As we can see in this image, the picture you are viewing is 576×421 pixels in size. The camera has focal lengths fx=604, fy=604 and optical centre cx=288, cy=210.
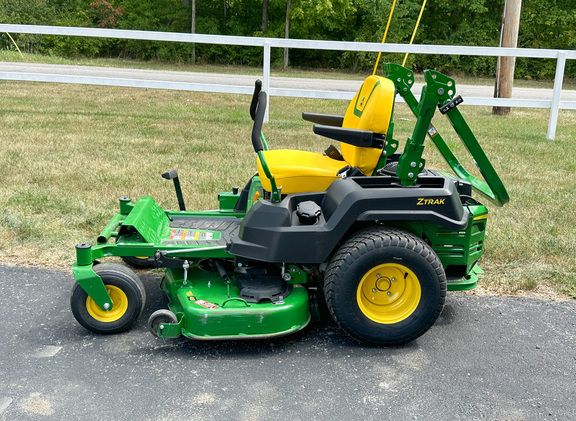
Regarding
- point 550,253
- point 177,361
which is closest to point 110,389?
point 177,361

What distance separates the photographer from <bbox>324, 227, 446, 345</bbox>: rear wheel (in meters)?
3.05

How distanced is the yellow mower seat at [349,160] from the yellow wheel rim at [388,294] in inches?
25.4

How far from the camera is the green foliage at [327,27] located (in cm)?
2461

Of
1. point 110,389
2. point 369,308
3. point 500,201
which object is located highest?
point 500,201

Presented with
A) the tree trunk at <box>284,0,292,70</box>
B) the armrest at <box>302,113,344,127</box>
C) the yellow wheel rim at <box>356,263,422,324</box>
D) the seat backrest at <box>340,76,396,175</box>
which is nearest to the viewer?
the yellow wheel rim at <box>356,263,422,324</box>

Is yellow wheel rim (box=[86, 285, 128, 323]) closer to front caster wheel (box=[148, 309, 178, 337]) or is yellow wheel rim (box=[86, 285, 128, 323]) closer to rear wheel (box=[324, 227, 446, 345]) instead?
front caster wheel (box=[148, 309, 178, 337])

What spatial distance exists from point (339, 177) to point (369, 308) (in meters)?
0.78

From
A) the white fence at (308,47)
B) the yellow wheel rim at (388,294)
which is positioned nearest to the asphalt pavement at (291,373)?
the yellow wheel rim at (388,294)

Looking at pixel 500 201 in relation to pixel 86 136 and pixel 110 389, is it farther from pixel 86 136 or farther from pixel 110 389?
pixel 86 136

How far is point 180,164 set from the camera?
679 centimetres

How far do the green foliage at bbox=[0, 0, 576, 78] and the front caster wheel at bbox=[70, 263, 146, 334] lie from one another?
2171 cm

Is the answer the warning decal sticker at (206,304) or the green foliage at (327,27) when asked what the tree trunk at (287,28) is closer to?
the green foliage at (327,27)

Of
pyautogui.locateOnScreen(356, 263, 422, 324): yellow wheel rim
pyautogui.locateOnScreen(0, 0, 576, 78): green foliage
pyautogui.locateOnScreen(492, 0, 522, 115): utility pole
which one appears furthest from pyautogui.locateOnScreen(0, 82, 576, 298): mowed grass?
pyautogui.locateOnScreen(0, 0, 576, 78): green foliage

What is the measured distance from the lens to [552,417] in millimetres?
2645
